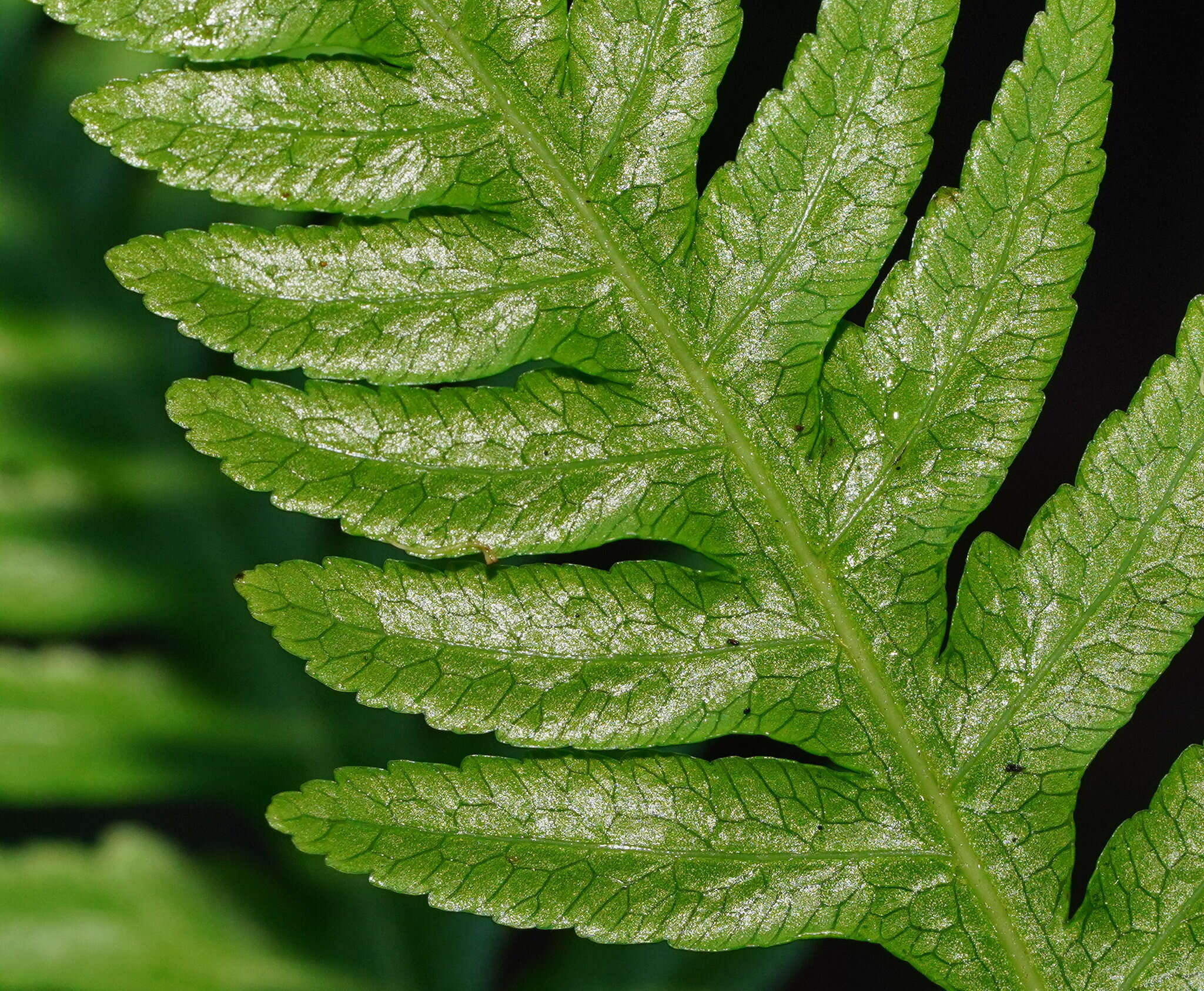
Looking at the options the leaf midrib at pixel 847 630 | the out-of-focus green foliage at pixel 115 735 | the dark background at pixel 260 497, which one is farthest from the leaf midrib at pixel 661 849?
the out-of-focus green foliage at pixel 115 735

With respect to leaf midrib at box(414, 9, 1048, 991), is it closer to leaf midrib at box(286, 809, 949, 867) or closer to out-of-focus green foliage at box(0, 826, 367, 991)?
leaf midrib at box(286, 809, 949, 867)

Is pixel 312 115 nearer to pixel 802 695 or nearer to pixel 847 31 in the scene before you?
pixel 847 31

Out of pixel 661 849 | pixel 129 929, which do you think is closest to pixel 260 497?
pixel 129 929

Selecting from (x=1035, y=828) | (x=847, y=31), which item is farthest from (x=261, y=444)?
(x=1035, y=828)

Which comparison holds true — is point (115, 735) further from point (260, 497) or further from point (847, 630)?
point (847, 630)

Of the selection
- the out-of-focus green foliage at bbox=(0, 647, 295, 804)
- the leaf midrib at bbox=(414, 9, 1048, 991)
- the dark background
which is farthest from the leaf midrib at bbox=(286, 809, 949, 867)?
the out-of-focus green foliage at bbox=(0, 647, 295, 804)

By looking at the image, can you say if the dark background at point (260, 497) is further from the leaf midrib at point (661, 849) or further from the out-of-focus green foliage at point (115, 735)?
the leaf midrib at point (661, 849)
